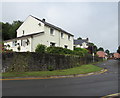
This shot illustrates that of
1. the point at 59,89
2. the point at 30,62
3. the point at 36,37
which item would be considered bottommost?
the point at 59,89

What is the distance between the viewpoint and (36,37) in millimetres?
23859

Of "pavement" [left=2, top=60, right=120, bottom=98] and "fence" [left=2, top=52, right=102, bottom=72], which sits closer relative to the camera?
"pavement" [left=2, top=60, right=120, bottom=98]

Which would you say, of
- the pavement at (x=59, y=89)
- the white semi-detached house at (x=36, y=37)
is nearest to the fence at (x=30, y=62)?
the pavement at (x=59, y=89)

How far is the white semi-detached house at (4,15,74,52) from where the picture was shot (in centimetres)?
2346

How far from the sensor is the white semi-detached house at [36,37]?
23.5 m

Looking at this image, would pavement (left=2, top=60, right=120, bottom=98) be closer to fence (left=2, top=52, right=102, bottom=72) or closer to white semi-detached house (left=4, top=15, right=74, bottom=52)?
fence (left=2, top=52, right=102, bottom=72)

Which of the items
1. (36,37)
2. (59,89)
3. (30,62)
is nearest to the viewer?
(59,89)

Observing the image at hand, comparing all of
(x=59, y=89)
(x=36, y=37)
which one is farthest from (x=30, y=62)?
(x=36, y=37)

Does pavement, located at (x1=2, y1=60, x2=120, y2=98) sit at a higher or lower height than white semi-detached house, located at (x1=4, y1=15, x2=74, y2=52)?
lower

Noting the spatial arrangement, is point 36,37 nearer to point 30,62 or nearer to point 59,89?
point 30,62

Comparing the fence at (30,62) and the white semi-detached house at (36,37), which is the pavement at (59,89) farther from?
the white semi-detached house at (36,37)

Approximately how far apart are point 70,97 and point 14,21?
60.6 meters

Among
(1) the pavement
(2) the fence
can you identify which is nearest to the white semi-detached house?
(2) the fence

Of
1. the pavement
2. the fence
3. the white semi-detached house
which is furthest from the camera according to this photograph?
the white semi-detached house
